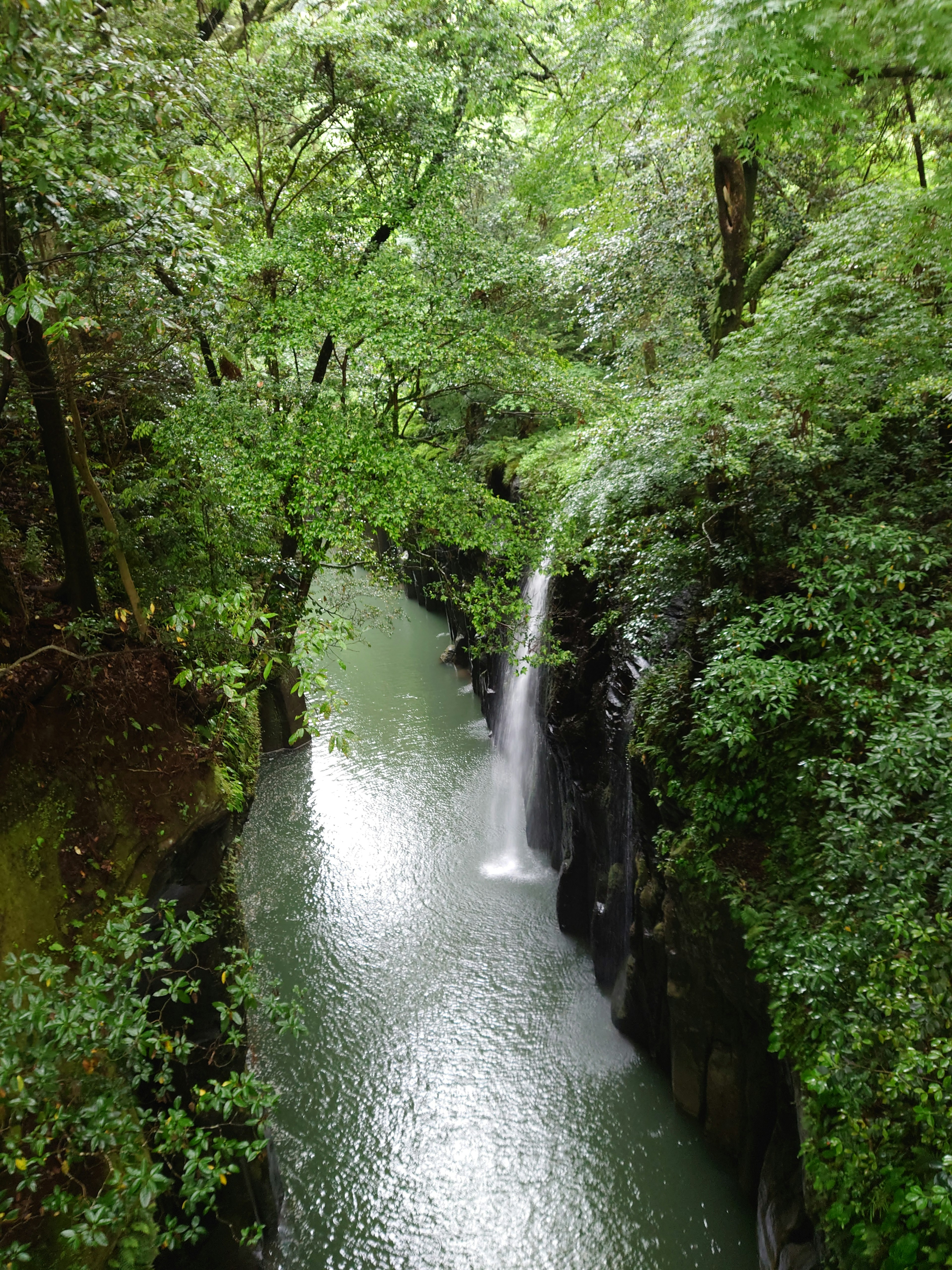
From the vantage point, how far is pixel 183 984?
14.7 ft

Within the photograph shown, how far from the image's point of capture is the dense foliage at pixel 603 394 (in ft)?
15.4

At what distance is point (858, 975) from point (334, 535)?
23.6 feet

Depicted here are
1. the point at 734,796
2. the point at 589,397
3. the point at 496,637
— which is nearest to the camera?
the point at 734,796

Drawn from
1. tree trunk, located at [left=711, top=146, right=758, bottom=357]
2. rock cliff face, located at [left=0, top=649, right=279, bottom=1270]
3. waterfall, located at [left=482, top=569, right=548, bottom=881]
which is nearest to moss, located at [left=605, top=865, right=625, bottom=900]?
waterfall, located at [left=482, top=569, right=548, bottom=881]

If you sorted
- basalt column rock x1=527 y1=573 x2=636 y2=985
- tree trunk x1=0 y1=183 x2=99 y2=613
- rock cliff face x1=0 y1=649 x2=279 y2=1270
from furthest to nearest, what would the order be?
basalt column rock x1=527 y1=573 x2=636 y2=985
rock cliff face x1=0 y1=649 x2=279 y2=1270
tree trunk x1=0 y1=183 x2=99 y2=613

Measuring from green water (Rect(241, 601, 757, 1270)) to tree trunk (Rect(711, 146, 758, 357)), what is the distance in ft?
30.6

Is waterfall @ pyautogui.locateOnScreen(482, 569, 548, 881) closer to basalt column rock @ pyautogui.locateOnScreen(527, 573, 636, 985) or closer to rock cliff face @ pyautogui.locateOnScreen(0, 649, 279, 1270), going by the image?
basalt column rock @ pyautogui.locateOnScreen(527, 573, 636, 985)

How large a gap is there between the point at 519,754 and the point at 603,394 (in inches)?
295

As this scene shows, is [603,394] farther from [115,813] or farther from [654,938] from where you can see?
[115,813]

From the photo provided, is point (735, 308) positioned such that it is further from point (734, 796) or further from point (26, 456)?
point (26, 456)

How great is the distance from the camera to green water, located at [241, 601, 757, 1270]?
276 inches

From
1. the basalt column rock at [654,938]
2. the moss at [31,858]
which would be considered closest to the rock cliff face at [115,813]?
the moss at [31,858]

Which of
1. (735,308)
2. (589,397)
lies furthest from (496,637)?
(735,308)

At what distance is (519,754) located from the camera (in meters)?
15.0
